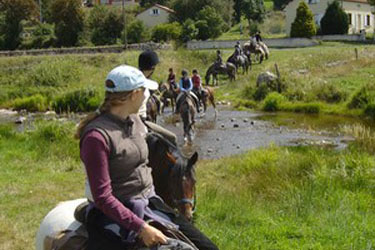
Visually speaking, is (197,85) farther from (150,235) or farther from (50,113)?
(150,235)

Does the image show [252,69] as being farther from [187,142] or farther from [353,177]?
[353,177]

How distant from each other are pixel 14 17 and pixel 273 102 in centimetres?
3971

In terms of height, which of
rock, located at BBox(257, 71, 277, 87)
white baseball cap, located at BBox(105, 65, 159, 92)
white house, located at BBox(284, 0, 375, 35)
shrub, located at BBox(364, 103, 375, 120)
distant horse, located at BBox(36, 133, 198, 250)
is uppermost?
white house, located at BBox(284, 0, 375, 35)

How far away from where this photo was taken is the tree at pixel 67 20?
161 feet

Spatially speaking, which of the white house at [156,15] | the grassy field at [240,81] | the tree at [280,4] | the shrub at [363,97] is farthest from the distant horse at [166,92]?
the tree at [280,4]

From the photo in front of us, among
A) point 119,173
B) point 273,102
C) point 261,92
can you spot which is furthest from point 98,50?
point 119,173

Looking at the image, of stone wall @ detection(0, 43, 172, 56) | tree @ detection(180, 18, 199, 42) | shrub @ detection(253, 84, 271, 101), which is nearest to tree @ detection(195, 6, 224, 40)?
tree @ detection(180, 18, 199, 42)

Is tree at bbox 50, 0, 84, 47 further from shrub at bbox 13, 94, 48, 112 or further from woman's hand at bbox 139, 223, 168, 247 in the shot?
woman's hand at bbox 139, 223, 168, 247

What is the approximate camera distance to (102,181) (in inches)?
117

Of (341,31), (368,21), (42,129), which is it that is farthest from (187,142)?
(368,21)

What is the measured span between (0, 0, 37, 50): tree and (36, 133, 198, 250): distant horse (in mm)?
50010

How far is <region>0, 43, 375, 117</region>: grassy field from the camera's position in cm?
2212

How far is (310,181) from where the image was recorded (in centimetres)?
768

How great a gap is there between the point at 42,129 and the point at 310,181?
7822mm
